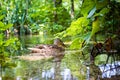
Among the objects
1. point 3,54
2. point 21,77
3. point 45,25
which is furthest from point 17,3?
point 21,77

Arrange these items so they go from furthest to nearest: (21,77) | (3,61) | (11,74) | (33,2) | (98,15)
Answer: (33,2) → (3,61) → (11,74) → (21,77) → (98,15)

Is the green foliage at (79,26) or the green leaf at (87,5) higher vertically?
the green leaf at (87,5)

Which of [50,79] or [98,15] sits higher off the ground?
[98,15]

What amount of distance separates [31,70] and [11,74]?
34cm

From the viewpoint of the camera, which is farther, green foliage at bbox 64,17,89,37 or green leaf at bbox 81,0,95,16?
green foliage at bbox 64,17,89,37

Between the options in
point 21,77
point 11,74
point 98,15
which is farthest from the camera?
point 11,74

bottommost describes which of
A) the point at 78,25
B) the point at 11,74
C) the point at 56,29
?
the point at 56,29

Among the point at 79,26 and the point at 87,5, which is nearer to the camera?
the point at 87,5

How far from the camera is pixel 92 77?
2.71 m

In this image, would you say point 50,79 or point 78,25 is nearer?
point 78,25

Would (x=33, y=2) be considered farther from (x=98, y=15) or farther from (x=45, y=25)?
(x=98, y=15)

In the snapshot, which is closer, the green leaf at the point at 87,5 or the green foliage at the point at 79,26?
the green leaf at the point at 87,5

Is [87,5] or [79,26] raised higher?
[87,5]

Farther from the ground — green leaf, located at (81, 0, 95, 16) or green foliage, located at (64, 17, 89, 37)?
green leaf, located at (81, 0, 95, 16)
